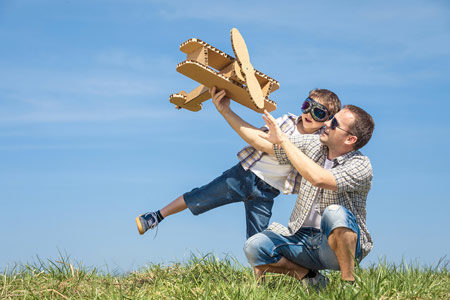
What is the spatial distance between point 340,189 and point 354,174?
188mm

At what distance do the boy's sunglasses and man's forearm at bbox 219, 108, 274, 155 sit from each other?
25.3 inches

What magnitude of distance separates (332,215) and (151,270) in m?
3.07

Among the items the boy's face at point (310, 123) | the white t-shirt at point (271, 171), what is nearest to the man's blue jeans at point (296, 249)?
the white t-shirt at point (271, 171)

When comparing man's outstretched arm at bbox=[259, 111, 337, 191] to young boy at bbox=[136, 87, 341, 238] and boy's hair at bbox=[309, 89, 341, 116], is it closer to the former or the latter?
young boy at bbox=[136, 87, 341, 238]

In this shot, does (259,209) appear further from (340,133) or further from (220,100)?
(340,133)

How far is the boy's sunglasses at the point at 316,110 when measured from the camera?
216 inches

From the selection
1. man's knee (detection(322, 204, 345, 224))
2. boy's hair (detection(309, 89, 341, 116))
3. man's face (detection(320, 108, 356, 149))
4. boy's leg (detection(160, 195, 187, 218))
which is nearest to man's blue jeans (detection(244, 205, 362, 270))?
man's knee (detection(322, 204, 345, 224))

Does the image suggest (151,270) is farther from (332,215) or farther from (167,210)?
(332,215)

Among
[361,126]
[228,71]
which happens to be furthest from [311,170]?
[228,71]

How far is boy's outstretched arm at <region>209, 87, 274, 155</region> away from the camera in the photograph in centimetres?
526

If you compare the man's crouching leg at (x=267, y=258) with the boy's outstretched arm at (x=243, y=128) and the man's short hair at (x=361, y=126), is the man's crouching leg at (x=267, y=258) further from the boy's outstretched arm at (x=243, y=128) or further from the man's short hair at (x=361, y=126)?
the man's short hair at (x=361, y=126)

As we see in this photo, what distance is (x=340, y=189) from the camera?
14.8ft

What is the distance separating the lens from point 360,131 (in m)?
4.74

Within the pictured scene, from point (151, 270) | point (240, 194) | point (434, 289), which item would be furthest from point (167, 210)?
point (434, 289)
